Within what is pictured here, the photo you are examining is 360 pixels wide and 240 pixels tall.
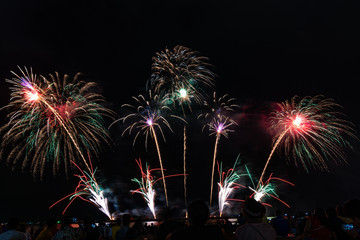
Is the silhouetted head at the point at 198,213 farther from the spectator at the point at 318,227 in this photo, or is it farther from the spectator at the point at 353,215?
the spectator at the point at 318,227

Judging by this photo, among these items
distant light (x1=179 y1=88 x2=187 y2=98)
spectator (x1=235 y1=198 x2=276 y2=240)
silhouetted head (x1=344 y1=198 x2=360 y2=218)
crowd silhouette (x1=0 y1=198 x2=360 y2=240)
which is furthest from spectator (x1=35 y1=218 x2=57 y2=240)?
distant light (x1=179 y1=88 x2=187 y2=98)

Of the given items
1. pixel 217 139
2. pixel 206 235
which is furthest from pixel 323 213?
pixel 217 139

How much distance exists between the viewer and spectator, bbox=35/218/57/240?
705 centimetres

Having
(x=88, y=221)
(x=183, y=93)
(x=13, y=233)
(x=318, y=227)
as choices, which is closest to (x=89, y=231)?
(x=88, y=221)

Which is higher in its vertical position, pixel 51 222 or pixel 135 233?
pixel 51 222

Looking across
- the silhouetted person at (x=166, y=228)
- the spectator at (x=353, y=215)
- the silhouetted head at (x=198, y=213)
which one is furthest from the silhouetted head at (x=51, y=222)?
the spectator at (x=353, y=215)

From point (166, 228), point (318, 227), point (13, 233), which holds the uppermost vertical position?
point (13, 233)

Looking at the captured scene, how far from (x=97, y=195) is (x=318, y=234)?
85.1 feet

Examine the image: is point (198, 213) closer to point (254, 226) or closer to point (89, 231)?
point (254, 226)

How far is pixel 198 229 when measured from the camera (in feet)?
10.5

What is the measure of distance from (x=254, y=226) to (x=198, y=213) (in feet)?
4.27

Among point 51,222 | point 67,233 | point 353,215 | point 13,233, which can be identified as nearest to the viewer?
point 353,215

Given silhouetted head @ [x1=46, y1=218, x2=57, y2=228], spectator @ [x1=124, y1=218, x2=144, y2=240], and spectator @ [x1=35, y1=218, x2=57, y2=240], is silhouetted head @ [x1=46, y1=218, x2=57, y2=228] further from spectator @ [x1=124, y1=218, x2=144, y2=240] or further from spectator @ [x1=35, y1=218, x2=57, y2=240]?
spectator @ [x1=124, y1=218, x2=144, y2=240]

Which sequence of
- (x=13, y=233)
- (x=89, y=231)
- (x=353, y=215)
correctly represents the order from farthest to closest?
(x=89, y=231) < (x=13, y=233) < (x=353, y=215)
